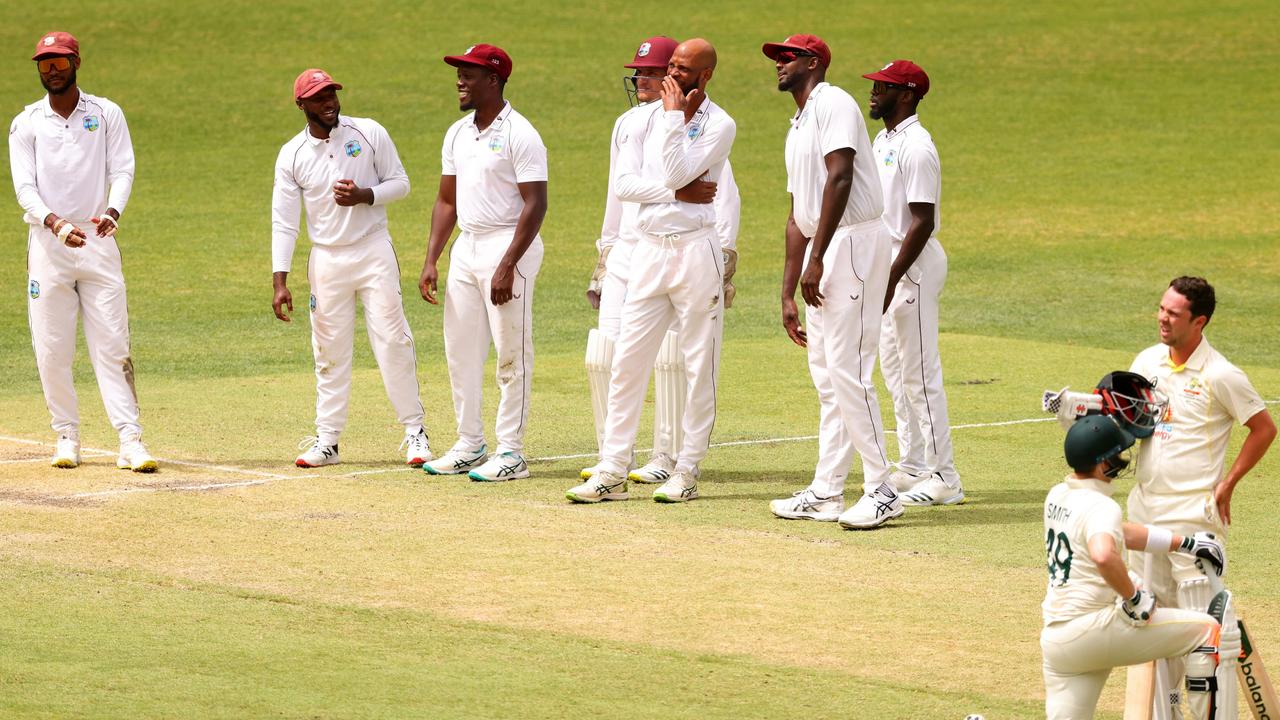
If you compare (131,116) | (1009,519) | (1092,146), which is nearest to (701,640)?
(1009,519)

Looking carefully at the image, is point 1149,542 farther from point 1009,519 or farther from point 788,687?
point 1009,519

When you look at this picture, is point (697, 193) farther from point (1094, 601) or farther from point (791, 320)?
point (1094, 601)

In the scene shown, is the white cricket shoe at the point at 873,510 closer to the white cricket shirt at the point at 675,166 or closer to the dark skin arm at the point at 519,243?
the white cricket shirt at the point at 675,166

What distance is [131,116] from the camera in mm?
32094

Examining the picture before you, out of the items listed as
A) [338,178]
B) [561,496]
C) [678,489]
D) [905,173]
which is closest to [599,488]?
[561,496]

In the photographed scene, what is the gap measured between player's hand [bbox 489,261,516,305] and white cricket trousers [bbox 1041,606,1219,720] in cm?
514

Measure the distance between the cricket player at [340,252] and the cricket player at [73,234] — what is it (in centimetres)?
94

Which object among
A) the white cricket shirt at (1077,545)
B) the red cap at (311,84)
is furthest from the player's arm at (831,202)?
the white cricket shirt at (1077,545)

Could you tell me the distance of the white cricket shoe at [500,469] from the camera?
10789 mm

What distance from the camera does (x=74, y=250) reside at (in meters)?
10.9

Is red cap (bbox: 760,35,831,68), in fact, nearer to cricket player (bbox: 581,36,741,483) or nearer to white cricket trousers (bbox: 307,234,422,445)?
cricket player (bbox: 581,36,741,483)

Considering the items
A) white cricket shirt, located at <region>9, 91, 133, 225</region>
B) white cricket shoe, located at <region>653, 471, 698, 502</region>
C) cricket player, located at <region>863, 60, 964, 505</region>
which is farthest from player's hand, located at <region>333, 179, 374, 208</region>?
cricket player, located at <region>863, 60, 964, 505</region>

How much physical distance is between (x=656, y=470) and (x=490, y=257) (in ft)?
5.06

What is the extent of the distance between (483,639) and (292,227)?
180 inches
